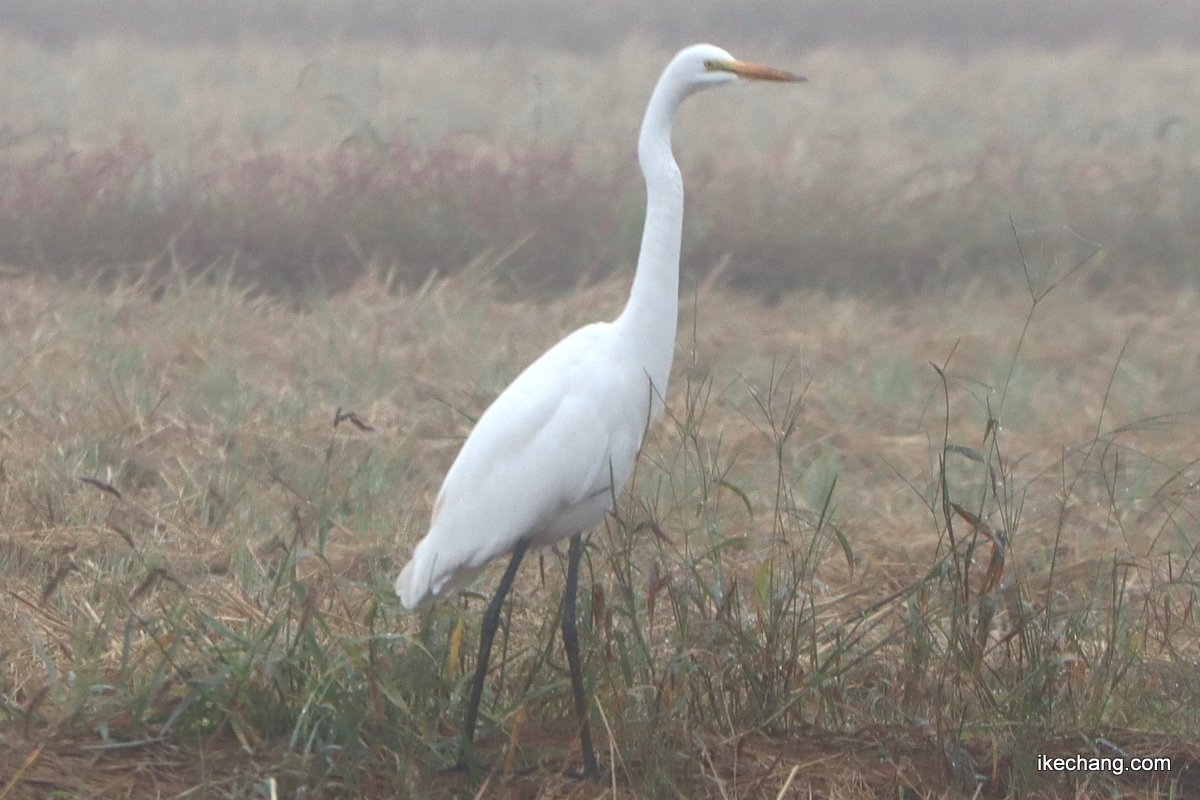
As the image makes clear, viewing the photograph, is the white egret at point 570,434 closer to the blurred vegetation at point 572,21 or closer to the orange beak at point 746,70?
the orange beak at point 746,70

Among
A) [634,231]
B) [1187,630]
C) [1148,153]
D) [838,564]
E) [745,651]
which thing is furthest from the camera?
[1148,153]

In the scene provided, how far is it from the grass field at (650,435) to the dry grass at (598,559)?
0.01 meters

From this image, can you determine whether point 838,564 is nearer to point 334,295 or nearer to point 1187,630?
point 1187,630

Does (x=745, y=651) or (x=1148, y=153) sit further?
(x=1148, y=153)

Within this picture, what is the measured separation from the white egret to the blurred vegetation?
916cm

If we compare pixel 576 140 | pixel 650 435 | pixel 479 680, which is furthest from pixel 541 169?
pixel 479 680

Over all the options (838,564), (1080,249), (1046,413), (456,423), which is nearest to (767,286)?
(1080,249)

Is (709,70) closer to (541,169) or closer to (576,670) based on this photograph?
(576,670)

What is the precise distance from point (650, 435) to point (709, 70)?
1331mm

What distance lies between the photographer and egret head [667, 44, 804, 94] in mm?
2637

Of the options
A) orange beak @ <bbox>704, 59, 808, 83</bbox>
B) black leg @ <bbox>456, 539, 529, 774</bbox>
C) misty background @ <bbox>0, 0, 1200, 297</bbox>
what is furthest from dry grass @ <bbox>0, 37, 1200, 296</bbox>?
black leg @ <bbox>456, 539, 529, 774</bbox>

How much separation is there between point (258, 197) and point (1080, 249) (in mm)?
4239

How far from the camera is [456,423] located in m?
4.70

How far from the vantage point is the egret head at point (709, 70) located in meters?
2.64
